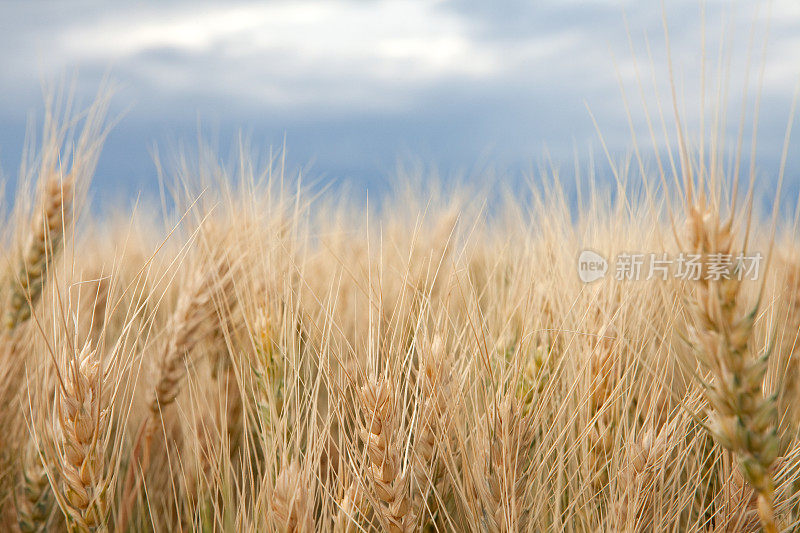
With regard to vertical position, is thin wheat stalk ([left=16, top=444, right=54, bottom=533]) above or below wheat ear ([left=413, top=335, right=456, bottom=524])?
below

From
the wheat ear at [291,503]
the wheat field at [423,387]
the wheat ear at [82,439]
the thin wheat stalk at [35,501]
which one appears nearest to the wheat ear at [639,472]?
the wheat field at [423,387]

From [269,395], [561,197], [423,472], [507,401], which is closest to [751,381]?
[507,401]

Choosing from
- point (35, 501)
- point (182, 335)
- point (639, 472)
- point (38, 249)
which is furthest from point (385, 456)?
point (38, 249)

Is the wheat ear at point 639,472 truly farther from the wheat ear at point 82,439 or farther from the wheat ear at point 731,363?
the wheat ear at point 82,439

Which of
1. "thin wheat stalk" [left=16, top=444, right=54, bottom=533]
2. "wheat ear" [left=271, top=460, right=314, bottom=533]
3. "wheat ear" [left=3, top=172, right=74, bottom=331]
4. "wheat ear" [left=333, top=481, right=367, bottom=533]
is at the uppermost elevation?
"wheat ear" [left=3, top=172, right=74, bottom=331]

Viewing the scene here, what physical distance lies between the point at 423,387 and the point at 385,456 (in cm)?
18

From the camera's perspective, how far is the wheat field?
110 centimetres

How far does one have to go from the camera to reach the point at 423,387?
125cm

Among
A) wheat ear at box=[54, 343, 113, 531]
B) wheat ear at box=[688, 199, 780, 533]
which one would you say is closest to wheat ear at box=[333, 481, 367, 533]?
wheat ear at box=[54, 343, 113, 531]

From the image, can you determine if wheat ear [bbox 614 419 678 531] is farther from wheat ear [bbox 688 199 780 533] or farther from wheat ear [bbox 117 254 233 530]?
wheat ear [bbox 117 254 233 530]

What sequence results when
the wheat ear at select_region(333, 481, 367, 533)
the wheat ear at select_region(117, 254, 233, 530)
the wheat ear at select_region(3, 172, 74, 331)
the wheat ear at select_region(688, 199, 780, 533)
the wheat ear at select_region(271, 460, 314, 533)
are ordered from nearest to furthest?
the wheat ear at select_region(688, 199, 780, 533), the wheat ear at select_region(271, 460, 314, 533), the wheat ear at select_region(333, 481, 367, 533), the wheat ear at select_region(117, 254, 233, 530), the wheat ear at select_region(3, 172, 74, 331)

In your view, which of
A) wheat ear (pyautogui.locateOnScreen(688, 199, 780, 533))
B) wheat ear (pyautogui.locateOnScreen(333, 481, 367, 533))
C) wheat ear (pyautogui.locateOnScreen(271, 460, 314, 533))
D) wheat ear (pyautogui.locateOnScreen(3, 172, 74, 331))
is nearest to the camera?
wheat ear (pyautogui.locateOnScreen(688, 199, 780, 533))

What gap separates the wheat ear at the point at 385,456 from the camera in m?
1.11

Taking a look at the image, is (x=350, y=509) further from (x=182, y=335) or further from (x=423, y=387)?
(x=182, y=335)
